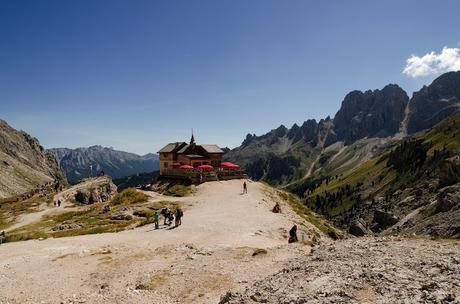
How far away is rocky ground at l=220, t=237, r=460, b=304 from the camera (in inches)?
632

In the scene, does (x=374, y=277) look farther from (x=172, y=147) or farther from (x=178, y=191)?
(x=172, y=147)

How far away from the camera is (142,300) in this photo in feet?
75.8

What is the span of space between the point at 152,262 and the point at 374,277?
753 inches

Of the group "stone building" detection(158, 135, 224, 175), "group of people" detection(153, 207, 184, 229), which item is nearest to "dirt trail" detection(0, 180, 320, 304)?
"group of people" detection(153, 207, 184, 229)

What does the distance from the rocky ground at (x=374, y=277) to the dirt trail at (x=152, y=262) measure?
432cm

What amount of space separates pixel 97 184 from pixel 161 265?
97945 millimetres

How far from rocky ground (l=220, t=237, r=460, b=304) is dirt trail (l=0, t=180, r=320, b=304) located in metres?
4.32

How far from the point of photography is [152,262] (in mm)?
30875

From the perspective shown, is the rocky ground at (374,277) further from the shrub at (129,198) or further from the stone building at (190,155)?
the stone building at (190,155)

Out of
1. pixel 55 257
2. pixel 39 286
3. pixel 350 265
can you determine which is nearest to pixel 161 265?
pixel 39 286

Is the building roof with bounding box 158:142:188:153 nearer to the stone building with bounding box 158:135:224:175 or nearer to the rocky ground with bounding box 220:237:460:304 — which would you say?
the stone building with bounding box 158:135:224:175

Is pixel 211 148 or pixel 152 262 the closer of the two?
pixel 152 262

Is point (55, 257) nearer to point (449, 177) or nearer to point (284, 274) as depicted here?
point (284, 274)

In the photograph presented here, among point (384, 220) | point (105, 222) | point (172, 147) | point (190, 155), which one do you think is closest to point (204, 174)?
point (190, 155)
